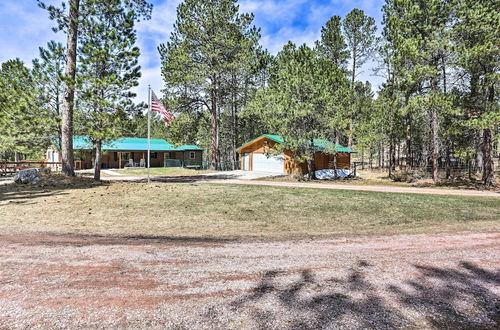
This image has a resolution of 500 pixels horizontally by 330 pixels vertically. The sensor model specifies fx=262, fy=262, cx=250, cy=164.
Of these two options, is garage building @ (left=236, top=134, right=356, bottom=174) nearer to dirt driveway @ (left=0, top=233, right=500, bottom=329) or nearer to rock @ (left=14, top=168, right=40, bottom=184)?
rock @ (left=14, top=168, right=40, bottom=184)

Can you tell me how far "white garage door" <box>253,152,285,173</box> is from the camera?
27.0m

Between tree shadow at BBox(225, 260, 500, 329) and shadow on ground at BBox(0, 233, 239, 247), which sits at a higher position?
tree shadow at BBox(225, 260, 500, 329)

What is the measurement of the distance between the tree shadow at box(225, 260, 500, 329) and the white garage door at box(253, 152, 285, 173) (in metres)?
22.8

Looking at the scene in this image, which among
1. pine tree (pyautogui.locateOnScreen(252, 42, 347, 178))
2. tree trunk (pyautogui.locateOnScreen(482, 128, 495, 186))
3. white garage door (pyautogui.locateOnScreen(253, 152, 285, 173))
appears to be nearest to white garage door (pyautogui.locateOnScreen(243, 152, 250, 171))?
white garage door (pyautogui.locateOnScreen(253, 152, 285, 173))

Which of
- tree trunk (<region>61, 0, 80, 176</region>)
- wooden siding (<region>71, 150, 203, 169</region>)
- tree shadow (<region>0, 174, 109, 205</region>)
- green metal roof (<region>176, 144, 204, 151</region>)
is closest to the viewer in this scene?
tree shadow (<region>0, 174, 109, 205</region>)

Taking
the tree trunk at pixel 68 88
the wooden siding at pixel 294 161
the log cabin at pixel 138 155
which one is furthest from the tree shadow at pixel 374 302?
the log cabin at pixel 138 155

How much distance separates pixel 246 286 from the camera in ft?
10.6

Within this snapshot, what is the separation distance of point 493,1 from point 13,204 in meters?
25.1

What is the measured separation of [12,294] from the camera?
9.77 feet

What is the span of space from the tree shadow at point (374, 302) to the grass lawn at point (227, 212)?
3197 millimetres

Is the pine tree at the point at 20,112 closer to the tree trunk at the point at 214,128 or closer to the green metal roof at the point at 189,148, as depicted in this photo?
the tree trunk at the point at 214,128

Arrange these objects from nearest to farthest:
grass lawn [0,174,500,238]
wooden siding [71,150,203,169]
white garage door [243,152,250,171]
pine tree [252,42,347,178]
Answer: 1. grass lawn [0,174,500,238]
2. pine tree [252,42,347,178]
3. white garage door [243,152,250,171]
4. wooden siding [71,150,203,169]

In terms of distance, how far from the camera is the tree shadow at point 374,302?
252 cm

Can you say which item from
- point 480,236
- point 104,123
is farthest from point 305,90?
point 480,236
